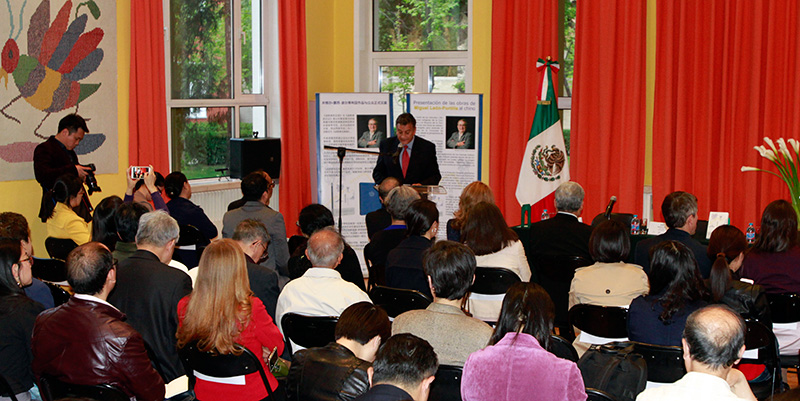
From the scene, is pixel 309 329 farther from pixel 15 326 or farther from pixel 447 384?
pixel 15 326

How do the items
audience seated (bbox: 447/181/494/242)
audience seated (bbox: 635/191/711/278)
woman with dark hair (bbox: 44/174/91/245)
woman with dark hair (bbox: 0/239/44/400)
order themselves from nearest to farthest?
woman with dark hair (bbox: 0/239/44/400) → audience seated (bbox: 635/191/711/278) → woman with dark hair (bbox: 44/174/91/245) → audience seated (bbox: 447/181/494/242)

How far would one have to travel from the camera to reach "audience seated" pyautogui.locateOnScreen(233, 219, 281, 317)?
145 inches

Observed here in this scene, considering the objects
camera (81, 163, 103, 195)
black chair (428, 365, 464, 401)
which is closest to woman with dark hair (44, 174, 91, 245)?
camera (81, 163, 103, 195)

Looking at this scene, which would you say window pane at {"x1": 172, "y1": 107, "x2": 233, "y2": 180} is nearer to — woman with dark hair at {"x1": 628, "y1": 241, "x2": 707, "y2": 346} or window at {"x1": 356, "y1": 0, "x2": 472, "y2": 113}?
window at {"x1": 356, "y1": 0, "x2": 472, "y2": 113}

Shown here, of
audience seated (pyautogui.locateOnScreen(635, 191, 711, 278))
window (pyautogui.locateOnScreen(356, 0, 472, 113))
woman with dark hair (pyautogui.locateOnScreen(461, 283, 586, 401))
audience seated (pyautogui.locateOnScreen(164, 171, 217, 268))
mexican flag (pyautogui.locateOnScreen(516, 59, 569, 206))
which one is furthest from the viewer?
window (pyautogui.locateOnScreen(356, 0, 472, 113))

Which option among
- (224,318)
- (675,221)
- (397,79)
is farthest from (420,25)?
(224,318)

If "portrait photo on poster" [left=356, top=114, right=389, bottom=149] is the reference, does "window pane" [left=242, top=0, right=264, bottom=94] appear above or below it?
above

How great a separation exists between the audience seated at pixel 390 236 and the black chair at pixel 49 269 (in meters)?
1.79

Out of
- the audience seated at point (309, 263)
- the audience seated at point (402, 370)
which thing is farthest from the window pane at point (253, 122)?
A: the audience seated at point (402, 370)

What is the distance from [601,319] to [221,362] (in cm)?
170

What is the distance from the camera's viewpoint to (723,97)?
6.88 metres

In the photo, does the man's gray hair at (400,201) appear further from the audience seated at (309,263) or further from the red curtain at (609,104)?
the red curtain at (609,104)

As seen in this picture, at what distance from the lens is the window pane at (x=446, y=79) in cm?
844

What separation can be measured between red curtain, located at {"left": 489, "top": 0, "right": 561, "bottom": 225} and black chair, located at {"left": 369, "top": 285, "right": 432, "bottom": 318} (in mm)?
4121
